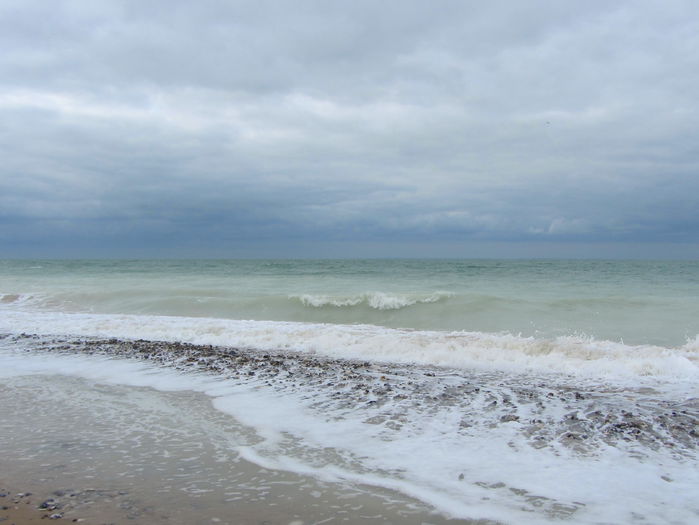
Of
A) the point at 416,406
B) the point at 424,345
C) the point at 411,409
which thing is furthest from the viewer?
the point at 424,345

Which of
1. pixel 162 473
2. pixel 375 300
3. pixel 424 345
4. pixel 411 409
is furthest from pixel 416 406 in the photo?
pixel 375 300

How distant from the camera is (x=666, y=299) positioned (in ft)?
81.5

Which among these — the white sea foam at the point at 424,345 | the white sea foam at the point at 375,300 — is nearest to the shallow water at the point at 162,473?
the white sea foam at the point at 424,345

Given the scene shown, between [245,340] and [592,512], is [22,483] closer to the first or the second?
[592,512]

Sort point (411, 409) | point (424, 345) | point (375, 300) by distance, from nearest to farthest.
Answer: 1. point (411, 409)
2. point (424, 345)
3. point (375, 300)

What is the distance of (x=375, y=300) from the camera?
24.7 meters

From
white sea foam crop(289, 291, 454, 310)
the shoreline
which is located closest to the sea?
the shoreline

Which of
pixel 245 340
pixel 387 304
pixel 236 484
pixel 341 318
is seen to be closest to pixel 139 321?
pixel 245 340

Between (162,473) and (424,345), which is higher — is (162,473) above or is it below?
above

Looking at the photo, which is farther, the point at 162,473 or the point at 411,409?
the point at 411,409

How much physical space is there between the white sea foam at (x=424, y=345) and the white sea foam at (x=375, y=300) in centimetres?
714

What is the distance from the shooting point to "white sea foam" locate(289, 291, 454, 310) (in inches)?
950

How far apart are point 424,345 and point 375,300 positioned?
40.5ft

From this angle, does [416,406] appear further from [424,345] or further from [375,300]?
[375,300]
